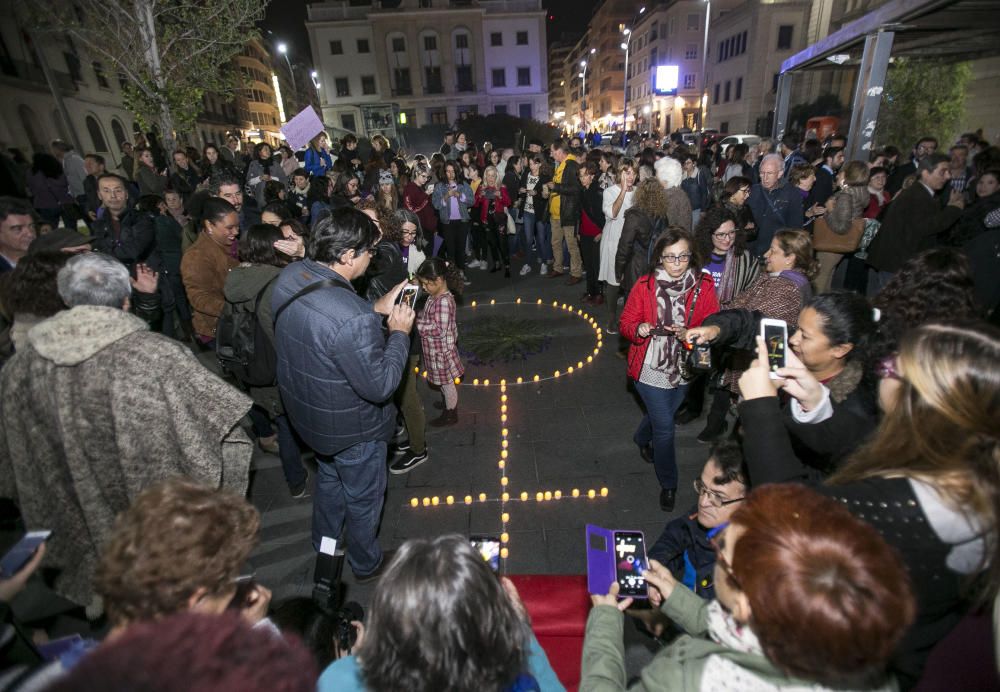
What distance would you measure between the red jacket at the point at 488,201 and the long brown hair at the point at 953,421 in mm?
8857

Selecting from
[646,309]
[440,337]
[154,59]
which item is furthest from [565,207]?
[154,59]

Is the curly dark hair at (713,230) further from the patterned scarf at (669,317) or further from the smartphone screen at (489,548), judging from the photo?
the smartphone screen at (489,548)

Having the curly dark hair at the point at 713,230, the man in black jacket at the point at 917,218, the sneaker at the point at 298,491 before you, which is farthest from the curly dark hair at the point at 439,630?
the man in black jacket at the point at 917,218

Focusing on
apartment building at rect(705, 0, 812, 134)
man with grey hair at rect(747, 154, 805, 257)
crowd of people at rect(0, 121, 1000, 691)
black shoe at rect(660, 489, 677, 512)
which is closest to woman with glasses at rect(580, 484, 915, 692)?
crowd of people at rect(0, 121, 1000, 691)

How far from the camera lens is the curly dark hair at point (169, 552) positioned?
1.33 m

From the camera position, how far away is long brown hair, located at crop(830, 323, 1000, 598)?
4.67 feet

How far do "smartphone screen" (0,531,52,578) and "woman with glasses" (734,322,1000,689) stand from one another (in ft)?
9.06

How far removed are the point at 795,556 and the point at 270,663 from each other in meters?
1.09

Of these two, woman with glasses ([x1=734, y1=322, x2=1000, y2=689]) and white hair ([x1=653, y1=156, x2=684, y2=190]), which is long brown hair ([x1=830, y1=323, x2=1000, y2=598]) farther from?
white hair ([x1=653, y1=156, x2=684, y2=190])

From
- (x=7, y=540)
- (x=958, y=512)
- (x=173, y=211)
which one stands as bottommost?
(x=7, y=540)

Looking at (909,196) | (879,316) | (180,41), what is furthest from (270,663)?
(180,41)

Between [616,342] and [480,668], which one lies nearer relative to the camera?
[480,668]

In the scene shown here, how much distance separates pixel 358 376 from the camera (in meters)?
2.69

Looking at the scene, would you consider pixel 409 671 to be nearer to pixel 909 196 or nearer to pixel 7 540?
pixel 7 540
